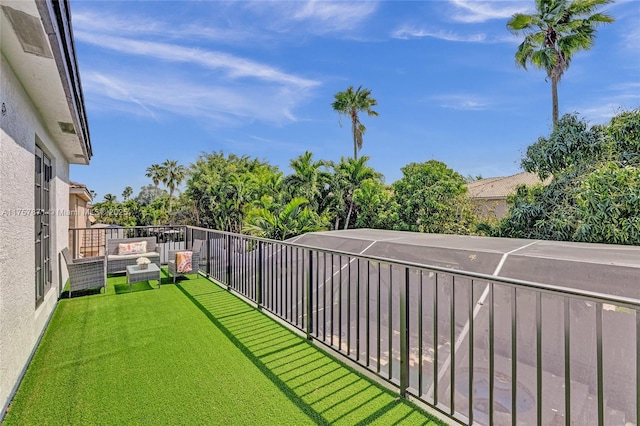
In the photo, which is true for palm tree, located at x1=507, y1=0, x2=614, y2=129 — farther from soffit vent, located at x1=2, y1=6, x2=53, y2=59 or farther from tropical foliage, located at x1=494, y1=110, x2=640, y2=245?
soffit vent, located at x1=2, y1=6, x2=53, y2=59

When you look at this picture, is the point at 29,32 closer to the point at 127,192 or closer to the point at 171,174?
the point at 171,174

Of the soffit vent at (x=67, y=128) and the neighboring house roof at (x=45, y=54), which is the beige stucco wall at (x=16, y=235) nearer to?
the neighboring house roof at (x=45, y=54)

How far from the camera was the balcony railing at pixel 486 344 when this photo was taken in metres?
2.08

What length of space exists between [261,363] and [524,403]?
242 cm

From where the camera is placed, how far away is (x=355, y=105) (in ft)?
86.8

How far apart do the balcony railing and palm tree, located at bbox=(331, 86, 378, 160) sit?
23396 millimetres

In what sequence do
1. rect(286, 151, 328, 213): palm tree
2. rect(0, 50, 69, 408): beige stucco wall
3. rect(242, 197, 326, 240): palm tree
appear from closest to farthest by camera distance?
1. rect(0, 50, 69, 408): beige stucco wall
2. rect(242, 197, 326, 240): palm tree
3. rect(286, 151, 328, 213): palm tree

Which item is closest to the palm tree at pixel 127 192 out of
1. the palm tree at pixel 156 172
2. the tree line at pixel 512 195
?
the palm tree at pixel 156 172

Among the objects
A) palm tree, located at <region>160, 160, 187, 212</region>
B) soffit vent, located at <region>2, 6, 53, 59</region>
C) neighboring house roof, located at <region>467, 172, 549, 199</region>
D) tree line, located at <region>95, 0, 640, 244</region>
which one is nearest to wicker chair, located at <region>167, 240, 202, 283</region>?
soffit vent, located at <region>2, 6, 53, 59</region>

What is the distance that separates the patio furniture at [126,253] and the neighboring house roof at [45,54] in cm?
334

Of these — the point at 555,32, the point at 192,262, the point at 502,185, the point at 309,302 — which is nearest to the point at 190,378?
the point at 309,302

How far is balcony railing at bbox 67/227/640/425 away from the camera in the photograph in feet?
6.81

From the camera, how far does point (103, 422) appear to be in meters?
2.28

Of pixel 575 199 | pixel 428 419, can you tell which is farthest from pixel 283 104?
pixel 428 419
